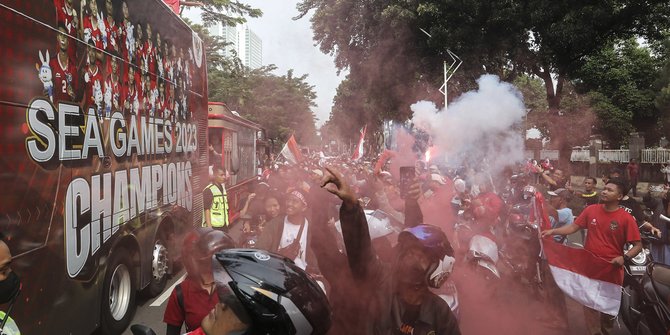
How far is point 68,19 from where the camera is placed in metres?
3.60

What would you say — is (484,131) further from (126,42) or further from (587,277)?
(126,42)

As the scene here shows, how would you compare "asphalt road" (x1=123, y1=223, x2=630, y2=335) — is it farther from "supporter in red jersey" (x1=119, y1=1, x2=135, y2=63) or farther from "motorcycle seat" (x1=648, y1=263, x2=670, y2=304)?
"supporter in red jersey" (x1=119, y1=1, x2=135, y2=63)

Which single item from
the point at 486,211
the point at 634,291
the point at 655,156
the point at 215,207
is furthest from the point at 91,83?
the point at 655,156

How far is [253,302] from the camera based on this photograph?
1521mm

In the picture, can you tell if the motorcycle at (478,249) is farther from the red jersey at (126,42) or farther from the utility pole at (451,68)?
the utility pole at (451,68)

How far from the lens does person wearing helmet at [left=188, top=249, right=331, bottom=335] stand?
1524 mm

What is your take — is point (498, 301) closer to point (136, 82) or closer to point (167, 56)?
point (136, 82)

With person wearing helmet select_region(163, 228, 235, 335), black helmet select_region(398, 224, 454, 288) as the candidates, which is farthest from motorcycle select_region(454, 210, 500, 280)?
person wearing helmet select_region(163, 228, 235, 335)

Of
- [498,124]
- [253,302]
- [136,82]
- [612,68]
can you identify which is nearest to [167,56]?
[136,82]

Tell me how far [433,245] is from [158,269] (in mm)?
4396

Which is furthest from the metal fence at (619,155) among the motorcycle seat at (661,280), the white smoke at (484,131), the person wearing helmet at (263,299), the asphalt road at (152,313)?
the person wearing helmet at (263,299)

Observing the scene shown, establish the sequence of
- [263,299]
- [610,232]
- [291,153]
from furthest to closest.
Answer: [291,153]
[610,232]
[263,299]

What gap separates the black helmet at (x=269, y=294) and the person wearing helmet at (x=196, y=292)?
96cm

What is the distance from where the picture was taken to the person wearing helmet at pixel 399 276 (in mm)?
2311
